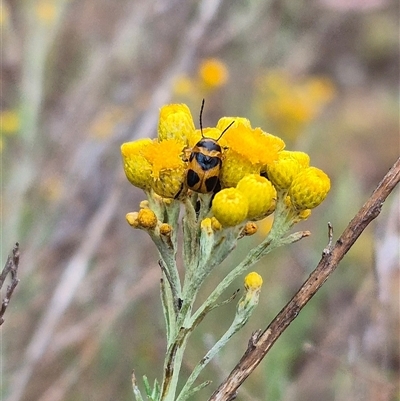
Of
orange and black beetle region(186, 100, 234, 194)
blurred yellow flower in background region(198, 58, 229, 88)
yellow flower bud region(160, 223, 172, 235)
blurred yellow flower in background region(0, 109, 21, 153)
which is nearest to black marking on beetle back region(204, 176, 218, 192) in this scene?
orange and black beetle region(186, 100, 234, 194)

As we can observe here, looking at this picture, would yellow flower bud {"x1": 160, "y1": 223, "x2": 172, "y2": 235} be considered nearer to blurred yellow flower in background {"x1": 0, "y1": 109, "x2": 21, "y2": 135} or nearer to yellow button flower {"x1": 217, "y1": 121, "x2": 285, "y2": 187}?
yellow button flower {"x1": 217, "y1": 121, "x2": 285, "y2": 187}

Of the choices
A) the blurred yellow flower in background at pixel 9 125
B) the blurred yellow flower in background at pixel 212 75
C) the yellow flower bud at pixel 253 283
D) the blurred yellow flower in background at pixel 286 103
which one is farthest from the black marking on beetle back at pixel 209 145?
the blurred yellow flower in background at pixel 286 103

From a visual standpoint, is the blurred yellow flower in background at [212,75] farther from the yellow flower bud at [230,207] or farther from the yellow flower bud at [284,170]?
the yellow flower bud at [230,207]

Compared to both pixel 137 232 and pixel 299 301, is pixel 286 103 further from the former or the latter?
pixel 299 301

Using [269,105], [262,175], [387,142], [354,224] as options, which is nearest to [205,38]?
[269,105]

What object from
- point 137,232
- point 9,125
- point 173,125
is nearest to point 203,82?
point 137,232

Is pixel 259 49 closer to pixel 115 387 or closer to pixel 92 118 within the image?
pixel 92 118

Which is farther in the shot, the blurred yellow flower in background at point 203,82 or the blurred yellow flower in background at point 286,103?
the blurred yellow flower in background at point 286,103
